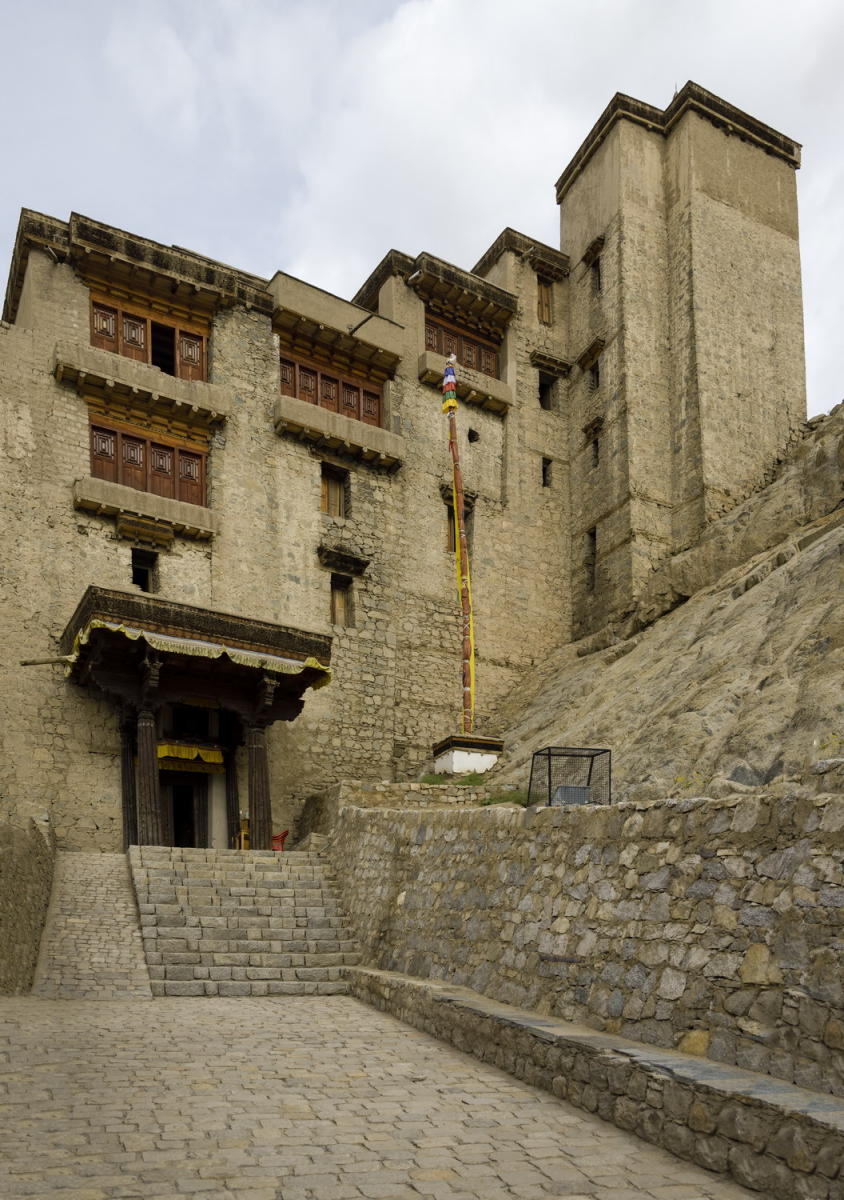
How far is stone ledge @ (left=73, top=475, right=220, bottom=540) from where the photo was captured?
66.8ft

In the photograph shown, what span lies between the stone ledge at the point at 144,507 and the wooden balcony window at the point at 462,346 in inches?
337

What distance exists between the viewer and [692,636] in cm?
1927

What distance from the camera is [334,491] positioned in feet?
80.9

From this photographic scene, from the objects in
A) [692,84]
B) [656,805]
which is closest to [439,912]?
[656,805]

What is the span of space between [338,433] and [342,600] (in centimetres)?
385

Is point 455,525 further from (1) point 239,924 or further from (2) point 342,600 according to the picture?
(1) point 239,924

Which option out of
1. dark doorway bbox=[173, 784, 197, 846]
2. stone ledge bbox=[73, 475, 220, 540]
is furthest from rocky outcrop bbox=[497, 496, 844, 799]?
stone ledge bbox=[73, 475, 220, 540]

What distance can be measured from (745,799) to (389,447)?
63.8 feet

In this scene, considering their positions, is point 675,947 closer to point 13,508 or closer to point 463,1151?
point 463,1151

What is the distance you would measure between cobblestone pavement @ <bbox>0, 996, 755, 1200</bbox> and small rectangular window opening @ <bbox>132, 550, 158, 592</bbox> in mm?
12962

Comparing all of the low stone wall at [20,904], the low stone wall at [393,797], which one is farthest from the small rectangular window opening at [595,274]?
the low stone wall at [20,904]

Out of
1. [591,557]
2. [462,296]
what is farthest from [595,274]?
[591,557]

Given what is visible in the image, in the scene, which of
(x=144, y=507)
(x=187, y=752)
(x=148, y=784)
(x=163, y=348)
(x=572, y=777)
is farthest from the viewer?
(x=163, y=348)

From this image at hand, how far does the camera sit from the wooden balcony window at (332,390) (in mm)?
24578
